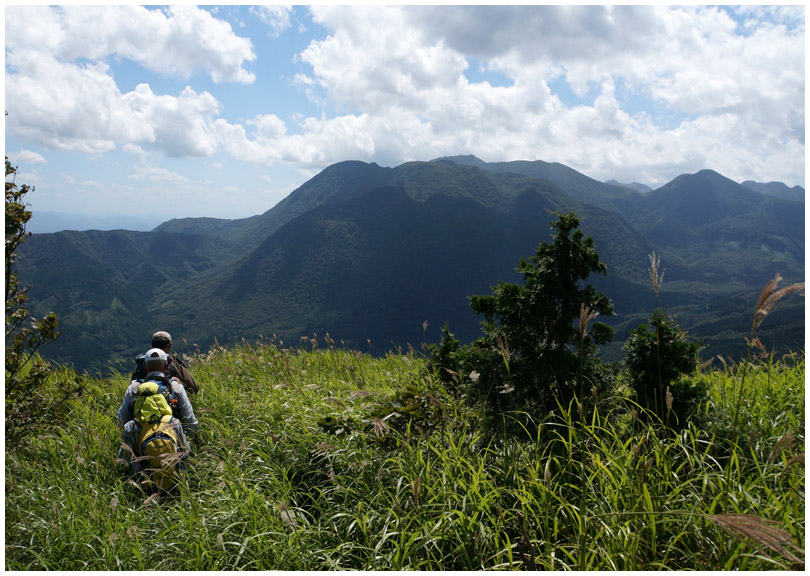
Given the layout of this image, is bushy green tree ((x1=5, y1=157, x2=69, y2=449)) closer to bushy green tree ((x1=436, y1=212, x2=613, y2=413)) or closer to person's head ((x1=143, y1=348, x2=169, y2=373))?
person's head ((x1=143, y1=348, x2=169, y2=373))

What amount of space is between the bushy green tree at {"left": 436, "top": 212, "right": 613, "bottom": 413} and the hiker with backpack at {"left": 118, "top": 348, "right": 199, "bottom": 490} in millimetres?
2789

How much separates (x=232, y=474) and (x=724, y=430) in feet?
12.5

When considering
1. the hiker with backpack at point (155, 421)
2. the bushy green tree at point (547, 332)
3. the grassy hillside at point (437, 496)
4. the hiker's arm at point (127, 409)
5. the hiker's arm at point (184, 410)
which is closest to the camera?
the grassy hillside at point (437, 496)

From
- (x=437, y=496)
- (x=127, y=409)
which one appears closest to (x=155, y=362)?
(x=127, y=409)

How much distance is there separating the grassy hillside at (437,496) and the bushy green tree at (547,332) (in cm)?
31

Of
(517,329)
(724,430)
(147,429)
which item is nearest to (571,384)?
(517,329)

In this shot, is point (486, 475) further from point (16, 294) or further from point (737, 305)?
point (737, 305)

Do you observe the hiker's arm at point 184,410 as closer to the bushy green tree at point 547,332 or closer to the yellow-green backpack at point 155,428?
the yellow-green backpack at point 155,428

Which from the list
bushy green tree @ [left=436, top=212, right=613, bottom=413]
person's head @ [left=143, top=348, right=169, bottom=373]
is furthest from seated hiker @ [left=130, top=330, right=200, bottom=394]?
bushy green tree @ [left=436, top=212, right=613, bottom=413]

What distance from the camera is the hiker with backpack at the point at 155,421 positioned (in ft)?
13.9

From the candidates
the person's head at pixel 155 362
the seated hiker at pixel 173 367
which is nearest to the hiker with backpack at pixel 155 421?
the person's head at pixel 155 362

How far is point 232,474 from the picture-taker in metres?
3.74

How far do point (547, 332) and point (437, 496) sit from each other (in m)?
1.84

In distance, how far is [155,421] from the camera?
4.42 meters
